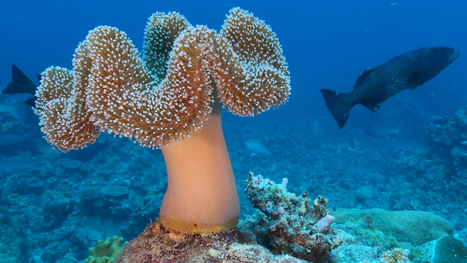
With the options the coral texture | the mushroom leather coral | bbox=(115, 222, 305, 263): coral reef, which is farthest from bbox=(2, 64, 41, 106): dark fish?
bbox=(115, 222, 305, 263): coral reef

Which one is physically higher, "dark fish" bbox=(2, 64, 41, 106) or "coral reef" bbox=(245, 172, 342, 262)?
"dark fish" bbox=(2, 64, 41, 106)

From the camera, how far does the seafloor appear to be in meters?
9.23

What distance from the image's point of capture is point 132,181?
11750mm

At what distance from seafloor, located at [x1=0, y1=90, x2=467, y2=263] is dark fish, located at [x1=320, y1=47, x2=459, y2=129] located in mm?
7413

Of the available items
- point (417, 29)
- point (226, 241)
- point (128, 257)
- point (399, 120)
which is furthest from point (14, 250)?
point (417, 29)

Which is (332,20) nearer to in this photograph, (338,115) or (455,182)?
(455,182)

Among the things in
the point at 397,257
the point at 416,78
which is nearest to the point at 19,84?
the point at 397,257

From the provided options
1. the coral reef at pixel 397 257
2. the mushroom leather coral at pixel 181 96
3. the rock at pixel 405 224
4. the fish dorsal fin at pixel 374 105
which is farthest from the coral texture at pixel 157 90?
the rock at pixel 405 224

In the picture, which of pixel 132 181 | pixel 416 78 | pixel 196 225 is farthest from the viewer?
pixel 132 181

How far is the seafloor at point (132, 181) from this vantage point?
923cm

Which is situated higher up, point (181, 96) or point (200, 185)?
point (181, 96)

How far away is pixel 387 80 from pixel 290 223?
8.43 feet

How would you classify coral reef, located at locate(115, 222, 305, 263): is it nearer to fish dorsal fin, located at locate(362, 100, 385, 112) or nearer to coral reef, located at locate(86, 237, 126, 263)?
coral reef, located at locate(86, 237, 126, 263)

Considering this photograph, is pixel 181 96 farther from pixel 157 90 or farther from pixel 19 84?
pixel 19 84
